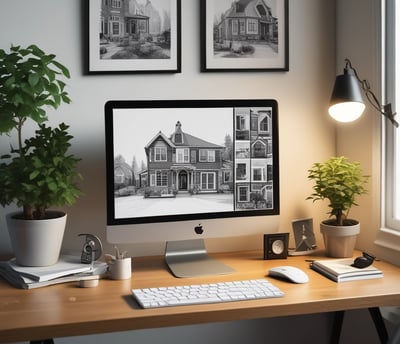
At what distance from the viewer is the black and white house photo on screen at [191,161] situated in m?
2.02

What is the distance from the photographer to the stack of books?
6.11 feet

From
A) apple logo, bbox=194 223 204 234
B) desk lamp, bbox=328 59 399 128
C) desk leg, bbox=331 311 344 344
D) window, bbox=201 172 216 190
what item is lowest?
desk leg, bbox=331 311 344 344

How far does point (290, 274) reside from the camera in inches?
74.9

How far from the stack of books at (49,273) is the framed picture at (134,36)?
0.73m

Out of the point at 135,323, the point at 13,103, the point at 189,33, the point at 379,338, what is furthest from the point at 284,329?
the point at 13,103

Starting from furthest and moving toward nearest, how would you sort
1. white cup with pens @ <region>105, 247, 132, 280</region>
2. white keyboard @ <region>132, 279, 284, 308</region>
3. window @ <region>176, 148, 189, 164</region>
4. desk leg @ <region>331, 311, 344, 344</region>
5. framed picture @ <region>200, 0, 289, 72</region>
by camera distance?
1. desk leg @ <region>331, 311, 344, 344</region>
2. framed picture @ <region>200, 0, 289, 72</region>
3. window @ <region>176, 148, 189, 164</region>
4. white cup with pens @ <region>105, 247, 132, 280</region>
5. white keyboard @ <region>132, 279, 284, 308</region>

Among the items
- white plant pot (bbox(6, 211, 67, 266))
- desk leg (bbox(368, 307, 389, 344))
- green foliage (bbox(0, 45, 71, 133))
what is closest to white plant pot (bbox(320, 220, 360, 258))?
desk leg (bbox(368, 307, 389, 344))

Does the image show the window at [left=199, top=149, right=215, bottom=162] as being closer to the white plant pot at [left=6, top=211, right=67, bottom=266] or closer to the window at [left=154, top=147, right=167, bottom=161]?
the window at [left=154, top=147, right=167, bottom=161]

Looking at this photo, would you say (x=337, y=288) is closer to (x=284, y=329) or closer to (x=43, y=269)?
(x=284, y=329)

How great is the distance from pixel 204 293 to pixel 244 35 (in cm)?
110

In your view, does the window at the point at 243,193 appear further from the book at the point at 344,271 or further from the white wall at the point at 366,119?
the white wall at the point at 366,119

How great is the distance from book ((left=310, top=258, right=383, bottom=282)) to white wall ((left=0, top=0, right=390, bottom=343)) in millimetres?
442

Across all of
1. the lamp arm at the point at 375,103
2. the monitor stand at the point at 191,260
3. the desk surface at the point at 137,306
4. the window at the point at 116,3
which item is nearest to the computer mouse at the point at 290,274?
the desk surface at the point at 137,306

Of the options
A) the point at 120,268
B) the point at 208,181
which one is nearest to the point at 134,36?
the point at 208,181
